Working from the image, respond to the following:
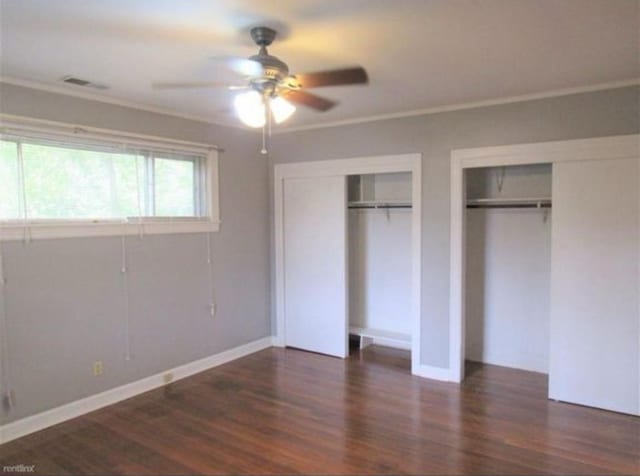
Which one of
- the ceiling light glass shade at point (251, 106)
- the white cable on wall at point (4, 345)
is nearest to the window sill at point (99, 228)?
the white cable on wall at point (4, 345)

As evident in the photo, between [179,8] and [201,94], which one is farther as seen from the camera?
[201,94]

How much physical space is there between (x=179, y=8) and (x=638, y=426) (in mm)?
3974

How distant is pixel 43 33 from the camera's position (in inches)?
95.0

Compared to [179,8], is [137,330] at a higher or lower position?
lower

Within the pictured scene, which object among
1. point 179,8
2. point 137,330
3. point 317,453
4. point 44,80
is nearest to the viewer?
point 179,8

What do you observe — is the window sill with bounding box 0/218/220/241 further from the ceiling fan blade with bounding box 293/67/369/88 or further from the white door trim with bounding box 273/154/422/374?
the ceiling fan blade with bounding box 293/67/369/88

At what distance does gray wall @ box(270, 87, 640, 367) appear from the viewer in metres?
3.45

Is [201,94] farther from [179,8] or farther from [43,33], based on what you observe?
[179,8]

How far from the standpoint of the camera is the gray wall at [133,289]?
3.25 metres

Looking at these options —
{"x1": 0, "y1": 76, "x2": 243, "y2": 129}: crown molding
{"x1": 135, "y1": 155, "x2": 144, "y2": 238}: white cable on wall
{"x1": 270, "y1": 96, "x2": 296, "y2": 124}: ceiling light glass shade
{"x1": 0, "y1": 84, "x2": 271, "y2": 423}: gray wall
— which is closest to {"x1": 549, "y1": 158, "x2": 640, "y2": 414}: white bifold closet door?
{"x1": 270, "y1": 96, "x2": 296, "y2": 124}: ceiling light glass shade

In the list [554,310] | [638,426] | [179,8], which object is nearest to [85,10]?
[179,8]

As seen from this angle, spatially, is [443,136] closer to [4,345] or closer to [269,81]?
[269,81]

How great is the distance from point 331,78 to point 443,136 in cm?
201

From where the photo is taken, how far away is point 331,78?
2.41m
